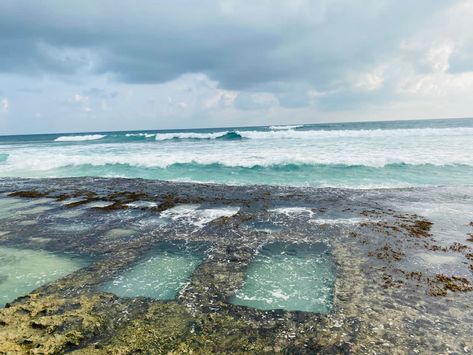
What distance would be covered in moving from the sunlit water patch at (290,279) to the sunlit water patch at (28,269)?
174 inches

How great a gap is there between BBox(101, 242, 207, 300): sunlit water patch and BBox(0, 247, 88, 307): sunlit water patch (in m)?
1.54

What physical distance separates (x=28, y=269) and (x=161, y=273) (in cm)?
340

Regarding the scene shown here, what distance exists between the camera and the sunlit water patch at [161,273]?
6242mm

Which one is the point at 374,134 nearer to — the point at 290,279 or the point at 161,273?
the point at 290,279

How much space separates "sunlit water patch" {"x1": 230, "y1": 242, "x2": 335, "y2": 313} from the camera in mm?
5750

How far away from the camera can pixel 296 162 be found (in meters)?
23.3

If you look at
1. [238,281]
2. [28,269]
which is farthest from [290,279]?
[28,269]

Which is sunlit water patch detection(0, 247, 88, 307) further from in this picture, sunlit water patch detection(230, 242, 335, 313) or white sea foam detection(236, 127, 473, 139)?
white sea foam detection(236, 127, 473, 139)

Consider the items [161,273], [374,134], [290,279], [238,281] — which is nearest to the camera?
[238,281]

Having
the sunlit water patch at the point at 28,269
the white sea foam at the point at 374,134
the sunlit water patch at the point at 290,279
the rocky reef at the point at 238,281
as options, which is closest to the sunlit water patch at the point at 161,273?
the rocky reef at the point at 238,281

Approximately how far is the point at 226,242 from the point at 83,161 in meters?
25.4

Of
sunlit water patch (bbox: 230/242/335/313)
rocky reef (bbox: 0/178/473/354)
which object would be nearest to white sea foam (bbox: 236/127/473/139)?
rocky reef (bbox: 0/178/473/354)

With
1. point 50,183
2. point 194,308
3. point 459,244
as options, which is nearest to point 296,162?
point 459,244

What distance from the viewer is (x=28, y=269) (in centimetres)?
739
